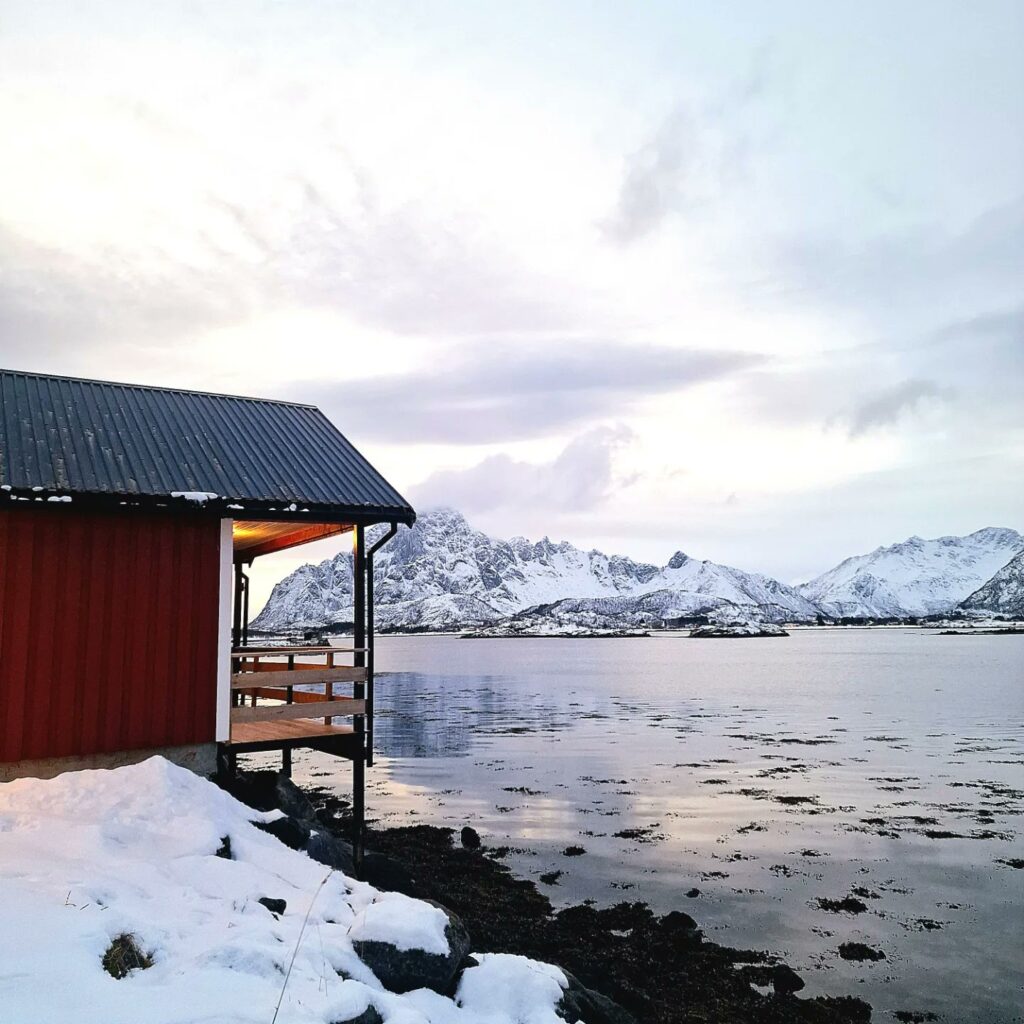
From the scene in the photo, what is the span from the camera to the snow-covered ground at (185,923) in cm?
482

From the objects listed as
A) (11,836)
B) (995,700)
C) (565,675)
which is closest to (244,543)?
(11,836)

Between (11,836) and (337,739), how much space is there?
6.50 m

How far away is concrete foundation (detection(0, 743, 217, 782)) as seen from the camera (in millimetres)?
10461

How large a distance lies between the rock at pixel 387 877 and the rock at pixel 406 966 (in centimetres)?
565

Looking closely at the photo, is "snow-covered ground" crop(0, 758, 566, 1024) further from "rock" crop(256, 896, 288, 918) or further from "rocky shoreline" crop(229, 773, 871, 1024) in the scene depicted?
"rocky shoreline" crop(229, 773, 871, 1024)

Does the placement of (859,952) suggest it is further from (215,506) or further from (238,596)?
(238,596)

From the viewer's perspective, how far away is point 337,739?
13492 millimetres

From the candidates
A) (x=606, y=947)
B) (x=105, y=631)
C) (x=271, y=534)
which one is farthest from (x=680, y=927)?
(x=271, y=534)

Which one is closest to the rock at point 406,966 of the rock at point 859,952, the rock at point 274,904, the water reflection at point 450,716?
the rock at point 274,904

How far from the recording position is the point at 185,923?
6113mm

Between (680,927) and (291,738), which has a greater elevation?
(291,738)

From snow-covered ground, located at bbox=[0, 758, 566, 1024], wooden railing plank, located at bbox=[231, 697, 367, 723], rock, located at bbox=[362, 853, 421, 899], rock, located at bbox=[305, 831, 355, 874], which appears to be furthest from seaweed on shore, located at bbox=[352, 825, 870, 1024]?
snow-covered ground, located at bbox=[0, 758, 566, 1024]

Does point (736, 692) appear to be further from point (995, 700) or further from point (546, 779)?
point (546, 779)

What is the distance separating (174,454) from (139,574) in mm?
2116
